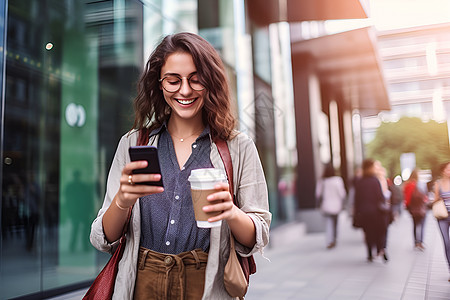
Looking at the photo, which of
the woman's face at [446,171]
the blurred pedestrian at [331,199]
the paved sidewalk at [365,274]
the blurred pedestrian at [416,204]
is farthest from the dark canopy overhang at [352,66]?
the paved sidewalk at [365,274]

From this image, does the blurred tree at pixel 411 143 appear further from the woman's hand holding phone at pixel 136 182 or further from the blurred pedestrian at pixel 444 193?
the woman's hand holding phone at pixel 136 182

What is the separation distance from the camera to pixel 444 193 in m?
4.53

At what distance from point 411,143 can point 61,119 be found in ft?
17.0

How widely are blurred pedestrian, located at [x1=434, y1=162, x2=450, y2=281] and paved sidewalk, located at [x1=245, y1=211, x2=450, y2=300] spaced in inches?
3.1

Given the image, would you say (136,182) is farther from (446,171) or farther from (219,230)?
(446,171)

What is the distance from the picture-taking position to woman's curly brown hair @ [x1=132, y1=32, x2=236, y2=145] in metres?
1.44

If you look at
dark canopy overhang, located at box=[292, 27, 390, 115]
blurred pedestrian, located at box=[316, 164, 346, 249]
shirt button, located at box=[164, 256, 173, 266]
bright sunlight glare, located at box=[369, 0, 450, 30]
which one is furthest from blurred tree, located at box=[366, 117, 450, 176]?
shirt button, located at box=[164, 256, 173, 266]

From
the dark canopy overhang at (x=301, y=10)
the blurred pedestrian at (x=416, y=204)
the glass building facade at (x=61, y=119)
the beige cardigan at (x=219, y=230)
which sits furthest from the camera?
the dark canopy overhang at (x=301, y=10)

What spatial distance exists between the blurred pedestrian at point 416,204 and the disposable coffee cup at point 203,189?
4481 millimetres

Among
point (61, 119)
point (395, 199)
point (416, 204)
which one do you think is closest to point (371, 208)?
point (395, 199)

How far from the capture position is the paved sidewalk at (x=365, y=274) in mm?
4867

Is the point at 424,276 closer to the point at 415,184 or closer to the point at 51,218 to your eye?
the point at 415,184

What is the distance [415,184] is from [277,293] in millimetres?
2304

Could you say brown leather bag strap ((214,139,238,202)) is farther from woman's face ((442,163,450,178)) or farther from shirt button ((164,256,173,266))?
woman's face ((442,163,450,178))
